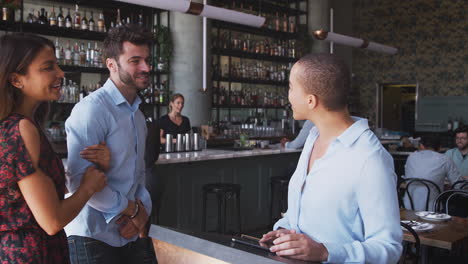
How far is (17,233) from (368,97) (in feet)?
38.4

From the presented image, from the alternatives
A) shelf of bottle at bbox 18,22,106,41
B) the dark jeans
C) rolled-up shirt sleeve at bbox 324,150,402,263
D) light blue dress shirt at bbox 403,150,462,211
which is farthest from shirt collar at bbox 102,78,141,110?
shelf of bottle at bbox 18,22,106,41

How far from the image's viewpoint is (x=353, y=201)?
1.28 metres

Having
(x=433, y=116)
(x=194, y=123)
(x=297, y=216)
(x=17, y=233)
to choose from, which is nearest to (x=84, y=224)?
(x=17, y=233)

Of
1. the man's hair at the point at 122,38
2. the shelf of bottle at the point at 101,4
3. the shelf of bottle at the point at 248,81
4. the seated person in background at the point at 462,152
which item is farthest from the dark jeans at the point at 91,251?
the shelf of bottle at the point at 248,81

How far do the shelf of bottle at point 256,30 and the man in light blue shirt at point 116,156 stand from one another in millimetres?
6665

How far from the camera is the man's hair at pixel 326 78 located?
1336 mm

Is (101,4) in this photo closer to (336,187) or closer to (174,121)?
(174,121)

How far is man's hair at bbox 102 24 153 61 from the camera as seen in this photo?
1.90 meters

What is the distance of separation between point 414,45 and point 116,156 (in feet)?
36.2

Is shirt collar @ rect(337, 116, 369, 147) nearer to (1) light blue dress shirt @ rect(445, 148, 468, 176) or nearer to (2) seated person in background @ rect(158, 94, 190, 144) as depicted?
(1) light blue dress shirt @ rect(445, 148, 468, 176)

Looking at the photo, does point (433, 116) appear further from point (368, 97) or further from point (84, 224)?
point (84, 224)

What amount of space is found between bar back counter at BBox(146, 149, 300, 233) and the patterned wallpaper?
552 centimetres

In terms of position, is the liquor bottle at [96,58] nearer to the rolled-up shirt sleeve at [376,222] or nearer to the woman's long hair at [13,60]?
the woman's long hair at [13,60]

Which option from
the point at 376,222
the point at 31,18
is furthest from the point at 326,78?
the point at 31,18
